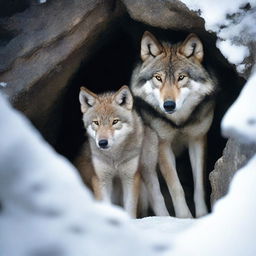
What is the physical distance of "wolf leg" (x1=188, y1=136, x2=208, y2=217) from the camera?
6938 millimetres

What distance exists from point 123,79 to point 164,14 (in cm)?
224

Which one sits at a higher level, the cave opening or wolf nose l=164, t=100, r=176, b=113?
wolf nose l=164, t=100, r=176, b=113

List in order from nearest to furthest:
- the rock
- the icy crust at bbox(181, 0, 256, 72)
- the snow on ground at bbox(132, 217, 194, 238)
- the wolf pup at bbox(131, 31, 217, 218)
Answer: the snow on ground at bbox(132, 217, 194, 238) < the rock < the icy crust at bbox(181, 0, 256, 72) < the wolf pup at bbox(131, 31, 217, 218)

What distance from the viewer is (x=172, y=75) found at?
21.4 ft

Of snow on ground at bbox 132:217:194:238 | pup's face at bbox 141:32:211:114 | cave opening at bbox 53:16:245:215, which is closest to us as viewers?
snow on ground at bbox 132:217:194:238

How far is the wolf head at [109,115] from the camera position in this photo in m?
6.46

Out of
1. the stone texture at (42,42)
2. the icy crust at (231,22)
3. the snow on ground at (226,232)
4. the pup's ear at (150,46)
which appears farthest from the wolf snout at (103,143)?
the snow on ground at (226,232)

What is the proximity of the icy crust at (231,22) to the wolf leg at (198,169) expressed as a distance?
1.58m

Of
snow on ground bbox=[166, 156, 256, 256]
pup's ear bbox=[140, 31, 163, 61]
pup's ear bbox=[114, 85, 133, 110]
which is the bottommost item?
pup's ear bbox=[114, 85, 133, 110]

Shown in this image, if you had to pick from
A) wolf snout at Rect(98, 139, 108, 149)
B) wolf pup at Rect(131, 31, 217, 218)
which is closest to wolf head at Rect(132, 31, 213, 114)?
wolf pup at Rect(131, 31, 217, 218)

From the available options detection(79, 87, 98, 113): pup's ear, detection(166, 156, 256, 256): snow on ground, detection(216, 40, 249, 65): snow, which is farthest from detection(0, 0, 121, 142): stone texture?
detection(166, 156, 256, 256): snow on ground

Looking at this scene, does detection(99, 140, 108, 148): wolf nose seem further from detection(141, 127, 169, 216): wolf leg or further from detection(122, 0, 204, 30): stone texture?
detection(122, 0, 204, 30): stone texture

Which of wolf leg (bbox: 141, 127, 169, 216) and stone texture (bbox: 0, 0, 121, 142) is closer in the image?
stone texture (bbox: 0, 0, 121, 142)

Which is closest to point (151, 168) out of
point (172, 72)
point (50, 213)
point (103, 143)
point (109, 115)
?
point (109, 115)
